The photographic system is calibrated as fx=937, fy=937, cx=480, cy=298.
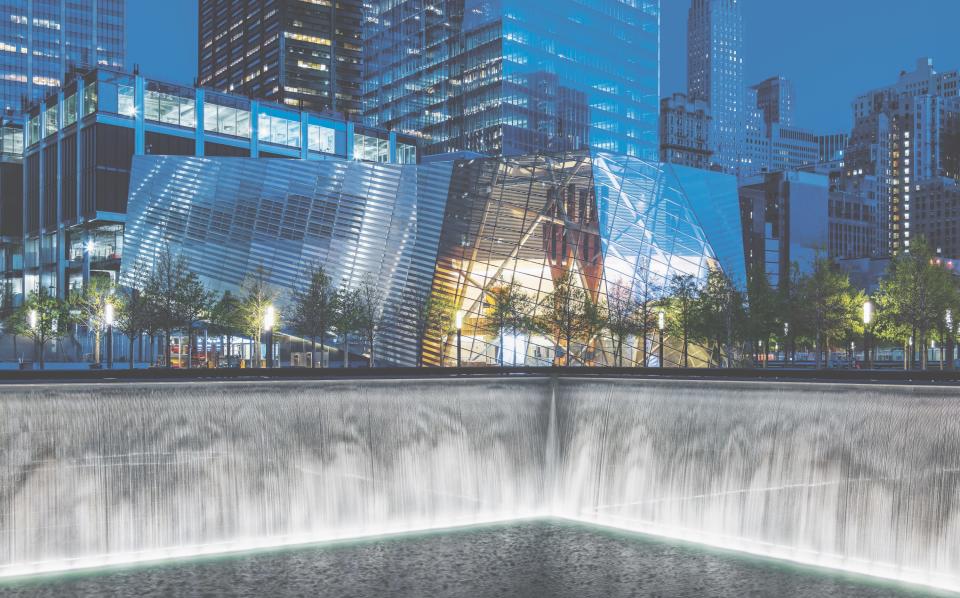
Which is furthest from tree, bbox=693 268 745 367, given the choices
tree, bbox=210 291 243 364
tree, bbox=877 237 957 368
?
tree, bbox=210 291 243 364

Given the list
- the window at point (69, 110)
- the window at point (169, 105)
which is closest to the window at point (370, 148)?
the window at point (169, 105)

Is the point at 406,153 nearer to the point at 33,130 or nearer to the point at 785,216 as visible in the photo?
the point at 33,130

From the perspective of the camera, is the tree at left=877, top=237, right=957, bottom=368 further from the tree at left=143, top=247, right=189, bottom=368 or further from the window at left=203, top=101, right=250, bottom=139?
the window at left=203, top=101, right=250, bottom=139

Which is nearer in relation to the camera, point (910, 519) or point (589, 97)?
point (910, 519)

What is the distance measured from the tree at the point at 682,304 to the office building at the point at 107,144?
158ft

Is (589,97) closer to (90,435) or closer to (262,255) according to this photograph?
(262,255)

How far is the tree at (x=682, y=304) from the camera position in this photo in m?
61.4

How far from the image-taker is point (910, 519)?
626 inches

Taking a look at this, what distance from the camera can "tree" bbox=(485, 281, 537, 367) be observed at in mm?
62000

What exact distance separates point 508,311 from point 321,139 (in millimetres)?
56103

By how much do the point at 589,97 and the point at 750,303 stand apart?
87701 mm

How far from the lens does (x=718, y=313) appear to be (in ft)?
204

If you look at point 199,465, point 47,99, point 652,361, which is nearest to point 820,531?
point 199,465

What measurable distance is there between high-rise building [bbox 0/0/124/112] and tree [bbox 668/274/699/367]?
509 feet
